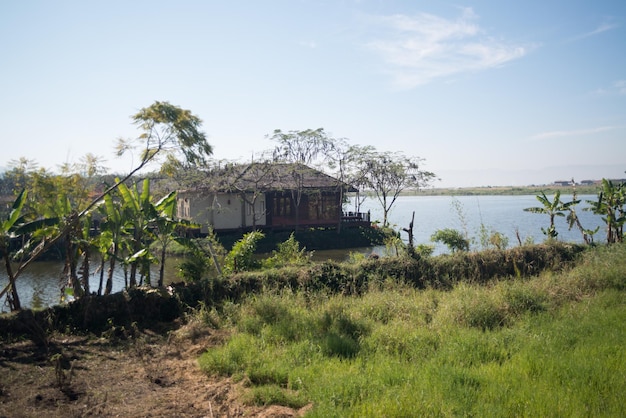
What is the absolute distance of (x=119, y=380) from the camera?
6.37 m

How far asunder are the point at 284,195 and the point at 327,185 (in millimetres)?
3061

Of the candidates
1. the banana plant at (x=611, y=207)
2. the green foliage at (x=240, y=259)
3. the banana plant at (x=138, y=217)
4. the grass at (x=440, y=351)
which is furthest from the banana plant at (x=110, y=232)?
the banana plant at (x=611, y=207)

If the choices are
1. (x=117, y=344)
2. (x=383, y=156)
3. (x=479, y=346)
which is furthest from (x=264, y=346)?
(x=383, y=156)

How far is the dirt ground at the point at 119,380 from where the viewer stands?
5.39m

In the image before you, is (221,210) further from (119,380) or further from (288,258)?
(119,380)

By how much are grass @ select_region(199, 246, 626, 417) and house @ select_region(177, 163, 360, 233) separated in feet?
55.6

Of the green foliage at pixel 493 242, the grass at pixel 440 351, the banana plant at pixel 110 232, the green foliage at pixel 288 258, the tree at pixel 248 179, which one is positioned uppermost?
the tree at pixel 248 179

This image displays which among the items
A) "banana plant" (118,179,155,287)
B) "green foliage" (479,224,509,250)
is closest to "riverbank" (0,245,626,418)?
"banana plant" (118,179,155,287)

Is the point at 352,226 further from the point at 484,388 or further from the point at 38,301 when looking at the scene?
the point at 484,388

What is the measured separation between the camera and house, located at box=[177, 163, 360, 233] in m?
26.3

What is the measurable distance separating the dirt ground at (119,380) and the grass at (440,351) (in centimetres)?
34

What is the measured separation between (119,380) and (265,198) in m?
23.6

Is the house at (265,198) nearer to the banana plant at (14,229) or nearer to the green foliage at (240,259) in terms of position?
the green foliage at (240,259)

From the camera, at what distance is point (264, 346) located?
7.36 meters
